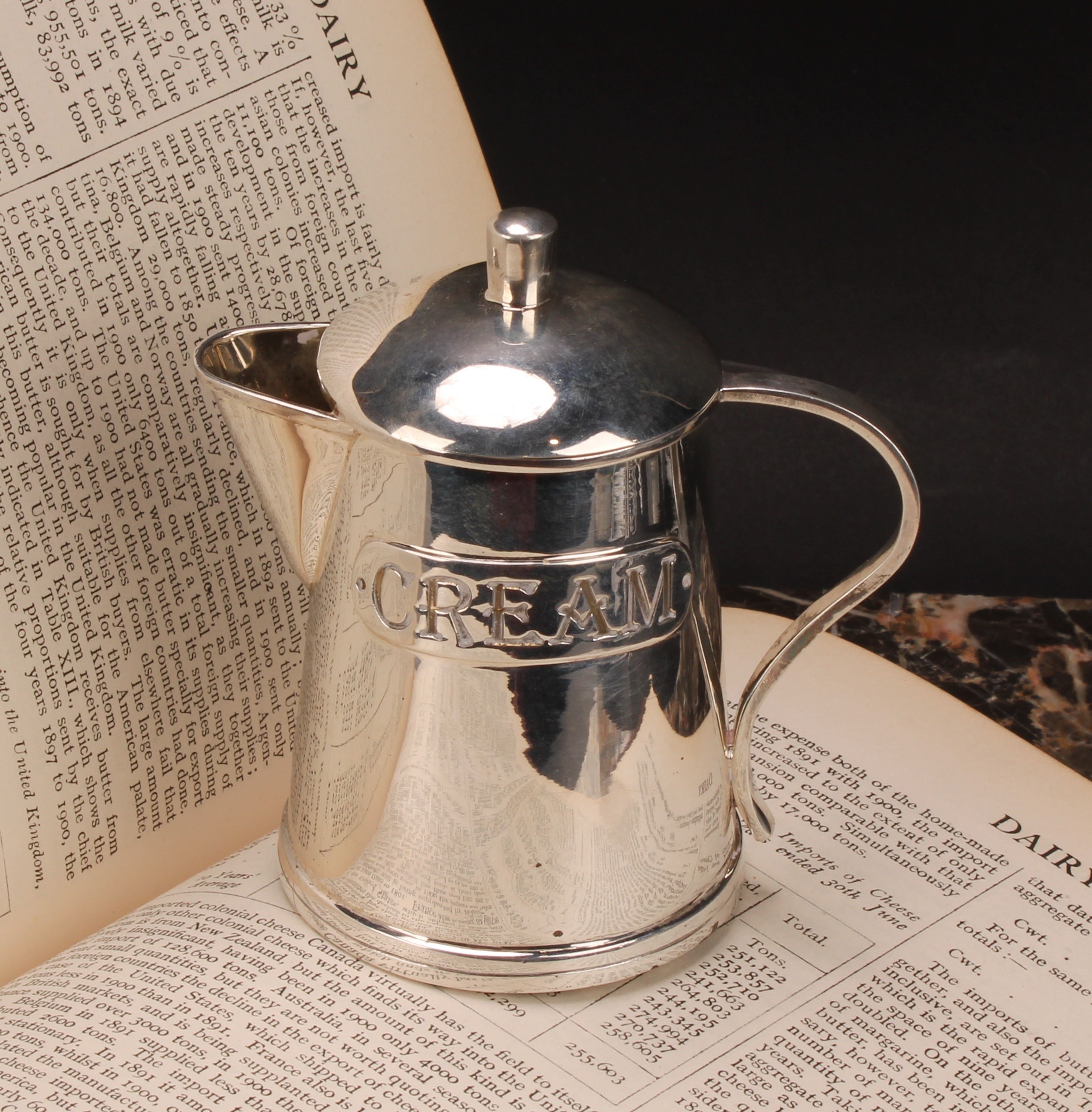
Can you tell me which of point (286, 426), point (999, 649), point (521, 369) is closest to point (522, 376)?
point (521, 369)

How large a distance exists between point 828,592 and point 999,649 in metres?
0.45

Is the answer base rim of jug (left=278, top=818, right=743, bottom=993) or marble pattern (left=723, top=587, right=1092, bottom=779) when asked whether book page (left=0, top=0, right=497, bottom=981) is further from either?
marble pattern (left=723, top=587, right=1092, bottom=779)

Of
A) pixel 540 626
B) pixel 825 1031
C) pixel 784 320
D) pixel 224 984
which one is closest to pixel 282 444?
pixel 540 626

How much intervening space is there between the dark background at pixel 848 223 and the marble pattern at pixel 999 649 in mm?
68

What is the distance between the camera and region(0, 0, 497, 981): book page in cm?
67

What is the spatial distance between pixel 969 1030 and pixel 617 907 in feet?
0.54

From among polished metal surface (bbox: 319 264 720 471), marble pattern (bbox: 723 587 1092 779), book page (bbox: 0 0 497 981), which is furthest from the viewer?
marble pattern (bbox: 723 587 1092 779)

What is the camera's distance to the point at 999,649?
1.02m

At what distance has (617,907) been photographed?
24.3 inches

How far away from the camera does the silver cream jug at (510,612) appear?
0.53m

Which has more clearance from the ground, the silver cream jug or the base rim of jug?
the silver cream jug

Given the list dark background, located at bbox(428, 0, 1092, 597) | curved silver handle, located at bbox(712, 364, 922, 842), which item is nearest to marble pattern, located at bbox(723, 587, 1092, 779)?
dark background, located at bbox(428, 0, 1092, 597)

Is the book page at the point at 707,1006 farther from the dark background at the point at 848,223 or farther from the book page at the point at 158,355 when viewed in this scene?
the dark background at the point at 848,223

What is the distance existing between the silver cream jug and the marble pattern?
1.17 ft
